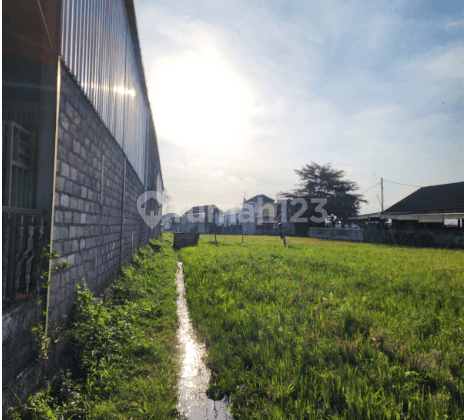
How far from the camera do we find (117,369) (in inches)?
114

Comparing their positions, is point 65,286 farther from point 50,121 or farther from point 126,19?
point 126,19

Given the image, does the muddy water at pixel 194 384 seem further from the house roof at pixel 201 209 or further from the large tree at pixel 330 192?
the house roof at pixel 201 209

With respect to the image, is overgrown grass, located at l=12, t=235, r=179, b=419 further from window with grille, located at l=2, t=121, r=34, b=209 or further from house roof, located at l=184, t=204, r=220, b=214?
house roof, located at l=184, t=204, r=220, b=214

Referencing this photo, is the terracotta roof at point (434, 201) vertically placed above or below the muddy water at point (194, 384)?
above

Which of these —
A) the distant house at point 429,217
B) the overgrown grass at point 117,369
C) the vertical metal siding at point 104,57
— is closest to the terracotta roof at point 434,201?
the distant house at point 429,217

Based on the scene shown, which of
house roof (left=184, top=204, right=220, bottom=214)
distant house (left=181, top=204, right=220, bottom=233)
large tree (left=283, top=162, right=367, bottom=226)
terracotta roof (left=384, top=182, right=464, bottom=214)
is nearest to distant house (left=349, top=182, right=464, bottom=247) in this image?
terracotta roof (left=384, top=182, right=464, bottom=214)

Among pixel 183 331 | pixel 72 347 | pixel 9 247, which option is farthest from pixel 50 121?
pixel 183 331

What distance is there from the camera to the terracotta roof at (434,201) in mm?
19484

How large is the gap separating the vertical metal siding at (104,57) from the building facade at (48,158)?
2 cm

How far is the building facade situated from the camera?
2.38 meters

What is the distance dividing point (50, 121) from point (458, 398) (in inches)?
184

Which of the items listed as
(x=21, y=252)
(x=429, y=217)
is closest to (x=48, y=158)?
(x=21, y=252)

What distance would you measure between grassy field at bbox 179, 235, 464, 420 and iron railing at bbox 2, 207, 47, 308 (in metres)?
2.05

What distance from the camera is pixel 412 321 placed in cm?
391
